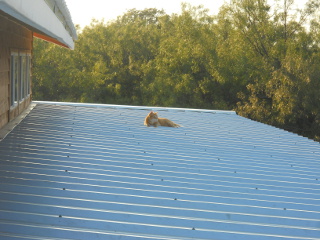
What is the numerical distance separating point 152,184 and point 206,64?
1069 inches

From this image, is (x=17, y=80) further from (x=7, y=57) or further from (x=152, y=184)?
(x=152, y=184)

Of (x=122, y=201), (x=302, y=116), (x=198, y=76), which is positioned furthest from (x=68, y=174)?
(x=198, y=76)

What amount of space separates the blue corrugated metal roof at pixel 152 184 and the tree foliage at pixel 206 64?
711 inches

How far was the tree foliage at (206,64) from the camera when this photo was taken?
27.2 meters

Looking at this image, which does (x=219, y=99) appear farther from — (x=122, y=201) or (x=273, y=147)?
(x=122, y=201)

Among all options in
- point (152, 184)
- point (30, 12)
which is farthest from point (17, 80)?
point (30, 12)

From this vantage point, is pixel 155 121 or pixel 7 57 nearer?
pixel 7 57

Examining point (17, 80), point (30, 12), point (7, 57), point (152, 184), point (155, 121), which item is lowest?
point (155, 121)

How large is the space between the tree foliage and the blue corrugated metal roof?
18.1 meters

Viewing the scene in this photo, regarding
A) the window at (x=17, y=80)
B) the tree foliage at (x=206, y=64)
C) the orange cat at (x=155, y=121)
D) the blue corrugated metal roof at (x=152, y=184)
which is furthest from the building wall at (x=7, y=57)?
the tree foliage at (x=206, y=64)

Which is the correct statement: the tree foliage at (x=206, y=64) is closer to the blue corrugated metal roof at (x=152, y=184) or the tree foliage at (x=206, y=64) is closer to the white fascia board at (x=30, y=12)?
the blue corrugated metal roof at (x=152, y=184)

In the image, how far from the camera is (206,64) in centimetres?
3216

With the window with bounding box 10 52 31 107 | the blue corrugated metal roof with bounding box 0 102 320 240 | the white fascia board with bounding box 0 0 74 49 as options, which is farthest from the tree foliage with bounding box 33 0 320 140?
the white fascia board with bounding box 0 0 74 49

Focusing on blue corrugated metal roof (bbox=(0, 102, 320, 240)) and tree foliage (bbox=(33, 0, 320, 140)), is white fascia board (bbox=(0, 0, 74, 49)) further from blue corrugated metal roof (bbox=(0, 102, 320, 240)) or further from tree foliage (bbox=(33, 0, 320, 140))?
tree foliage (bbox=(33, 0, 320, 140))
